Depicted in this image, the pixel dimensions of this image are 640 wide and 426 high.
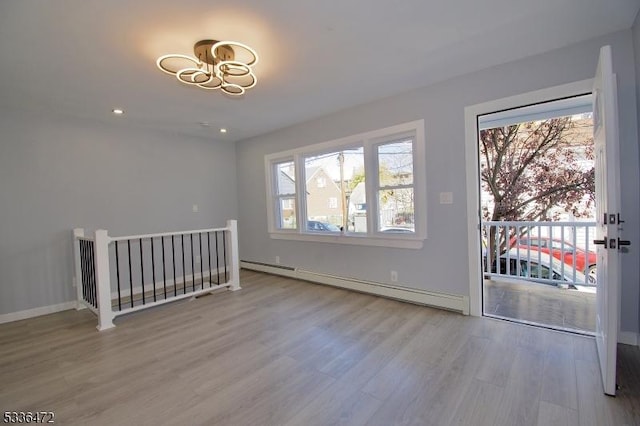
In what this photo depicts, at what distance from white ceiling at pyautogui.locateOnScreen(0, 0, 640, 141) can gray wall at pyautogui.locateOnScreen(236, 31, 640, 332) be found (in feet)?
0.54

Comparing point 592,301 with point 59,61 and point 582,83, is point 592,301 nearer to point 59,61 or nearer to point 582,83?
point 582,83

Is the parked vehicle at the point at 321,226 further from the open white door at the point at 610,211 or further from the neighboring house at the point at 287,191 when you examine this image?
the open white door at the point at 610,211

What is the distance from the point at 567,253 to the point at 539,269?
399 millimetres

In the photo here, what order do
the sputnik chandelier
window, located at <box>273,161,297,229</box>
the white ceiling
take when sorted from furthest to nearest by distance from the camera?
1. window, located at <box>273,161,297,229</box>
2. the sputnik chandelier
3. the white ceiling

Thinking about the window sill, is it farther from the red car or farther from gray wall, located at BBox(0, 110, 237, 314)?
the red car

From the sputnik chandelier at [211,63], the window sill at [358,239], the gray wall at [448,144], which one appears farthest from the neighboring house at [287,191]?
the sputnik chandelier at [211,63]

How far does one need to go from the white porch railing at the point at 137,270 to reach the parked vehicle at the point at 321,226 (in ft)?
3.77

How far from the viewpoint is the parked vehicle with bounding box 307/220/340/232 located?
172 inches

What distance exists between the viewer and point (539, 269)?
13.6ft

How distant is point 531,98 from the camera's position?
2645 millimetres

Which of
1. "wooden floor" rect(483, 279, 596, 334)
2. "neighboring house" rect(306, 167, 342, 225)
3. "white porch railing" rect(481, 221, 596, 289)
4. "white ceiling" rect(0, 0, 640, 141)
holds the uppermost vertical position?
"white ceiling" rect(0, 0, 640, 141)

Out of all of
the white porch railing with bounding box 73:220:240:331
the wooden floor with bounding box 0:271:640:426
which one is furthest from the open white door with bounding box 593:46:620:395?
the white porch railing with bounding box 73:220:240:331

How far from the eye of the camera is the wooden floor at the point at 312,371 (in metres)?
1.70

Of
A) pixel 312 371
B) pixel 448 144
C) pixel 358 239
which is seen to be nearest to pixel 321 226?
pixel 358 239
